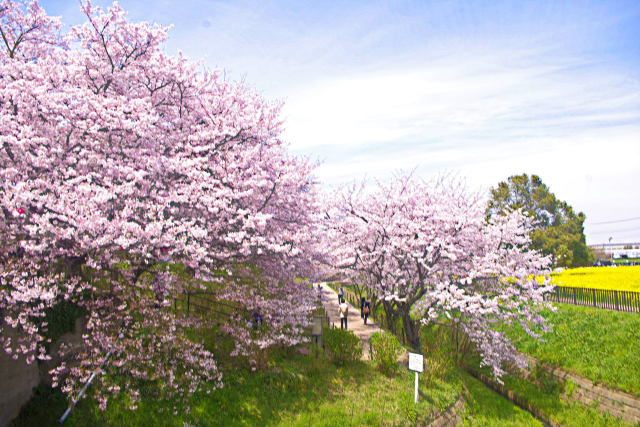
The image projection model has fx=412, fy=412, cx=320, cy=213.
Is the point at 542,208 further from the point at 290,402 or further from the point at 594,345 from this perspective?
the point at 290,402

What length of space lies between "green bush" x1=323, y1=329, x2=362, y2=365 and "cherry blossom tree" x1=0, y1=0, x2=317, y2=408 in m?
2.32

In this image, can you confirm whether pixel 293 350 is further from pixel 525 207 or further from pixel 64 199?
pixel 525 207

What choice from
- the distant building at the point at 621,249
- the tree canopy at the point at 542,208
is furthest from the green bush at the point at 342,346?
the distant building at the point at 621,249

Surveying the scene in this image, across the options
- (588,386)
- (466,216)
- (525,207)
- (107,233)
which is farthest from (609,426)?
(525,207)

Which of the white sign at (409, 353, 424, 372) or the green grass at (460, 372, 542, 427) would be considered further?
the green grass at (460, 372, 542, 427)

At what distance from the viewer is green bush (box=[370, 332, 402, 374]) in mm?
14516

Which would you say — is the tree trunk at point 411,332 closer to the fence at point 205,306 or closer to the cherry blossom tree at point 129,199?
the cherry blossom tree at point 129,199

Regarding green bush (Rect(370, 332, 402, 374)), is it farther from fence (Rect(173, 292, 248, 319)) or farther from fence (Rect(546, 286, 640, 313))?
fence (Rect(546, 286, 640, 313))

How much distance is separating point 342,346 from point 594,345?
12691mm

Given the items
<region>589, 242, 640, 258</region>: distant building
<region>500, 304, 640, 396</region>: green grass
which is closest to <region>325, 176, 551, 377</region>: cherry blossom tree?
<region>500, 304, 640, 396</region>: green grass

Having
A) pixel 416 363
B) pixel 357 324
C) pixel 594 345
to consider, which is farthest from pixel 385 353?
pixel 594 345

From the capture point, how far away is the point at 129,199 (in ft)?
32.8

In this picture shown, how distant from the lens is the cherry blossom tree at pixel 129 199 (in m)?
8.93

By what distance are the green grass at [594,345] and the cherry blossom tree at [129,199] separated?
13.4m
